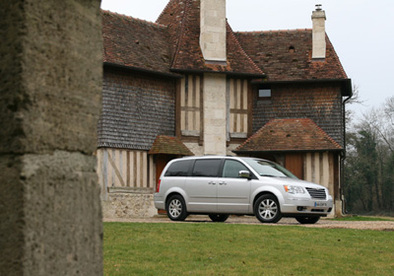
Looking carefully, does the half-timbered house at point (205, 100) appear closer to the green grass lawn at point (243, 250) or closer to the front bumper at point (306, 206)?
the front bumper at point (306, 206)

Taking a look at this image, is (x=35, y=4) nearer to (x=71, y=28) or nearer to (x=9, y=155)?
(x=71, y=28)

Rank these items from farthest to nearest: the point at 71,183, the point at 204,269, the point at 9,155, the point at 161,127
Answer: the point at 161,127 → the point at 204,269 → the point at 71,183 → the point at 9,155

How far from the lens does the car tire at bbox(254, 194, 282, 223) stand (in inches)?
655

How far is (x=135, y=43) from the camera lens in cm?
2788

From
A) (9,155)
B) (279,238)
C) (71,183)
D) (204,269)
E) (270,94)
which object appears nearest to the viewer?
(9,155)

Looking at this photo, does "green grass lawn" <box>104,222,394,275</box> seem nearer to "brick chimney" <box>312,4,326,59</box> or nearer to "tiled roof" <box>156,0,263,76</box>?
"tiled roof" <box>156,0,263,76</box>

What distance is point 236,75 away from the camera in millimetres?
28422

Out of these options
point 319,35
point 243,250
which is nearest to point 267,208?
point 243,250

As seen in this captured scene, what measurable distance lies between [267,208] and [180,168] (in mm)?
2658

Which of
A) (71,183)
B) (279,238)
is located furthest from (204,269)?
(71,183)

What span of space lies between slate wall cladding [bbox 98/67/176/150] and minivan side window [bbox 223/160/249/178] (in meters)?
8.74

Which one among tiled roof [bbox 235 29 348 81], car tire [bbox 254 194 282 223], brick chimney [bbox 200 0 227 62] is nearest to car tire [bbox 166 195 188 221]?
car tire [bbox 254 194 282 223]

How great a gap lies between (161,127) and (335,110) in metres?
7.33

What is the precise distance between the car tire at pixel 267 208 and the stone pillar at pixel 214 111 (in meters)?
11.3
